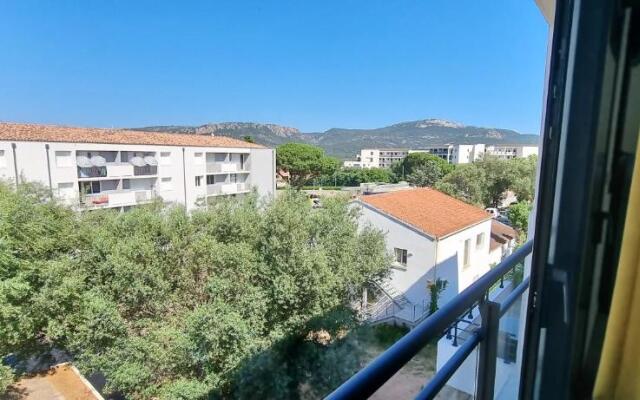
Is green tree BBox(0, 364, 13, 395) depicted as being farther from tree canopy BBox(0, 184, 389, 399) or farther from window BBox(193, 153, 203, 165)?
window BBox(193, 153, 203, 165)

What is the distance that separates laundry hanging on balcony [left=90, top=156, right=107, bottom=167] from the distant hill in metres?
3.00

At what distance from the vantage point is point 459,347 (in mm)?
870

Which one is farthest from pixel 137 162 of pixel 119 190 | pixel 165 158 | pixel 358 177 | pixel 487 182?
pixel 487 182

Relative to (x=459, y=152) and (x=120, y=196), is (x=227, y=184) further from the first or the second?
(x=459, y=152)

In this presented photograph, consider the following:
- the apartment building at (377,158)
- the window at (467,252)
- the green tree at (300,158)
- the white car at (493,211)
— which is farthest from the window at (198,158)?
the window at (467,252)

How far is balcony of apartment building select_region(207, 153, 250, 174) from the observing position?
1695 cm

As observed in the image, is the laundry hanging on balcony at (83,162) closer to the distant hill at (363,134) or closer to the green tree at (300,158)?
the distant hill at (363,134)

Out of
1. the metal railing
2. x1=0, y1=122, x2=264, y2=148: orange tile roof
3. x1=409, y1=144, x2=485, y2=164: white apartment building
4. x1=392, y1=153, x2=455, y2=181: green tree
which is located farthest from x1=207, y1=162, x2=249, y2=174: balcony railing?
the metal railing

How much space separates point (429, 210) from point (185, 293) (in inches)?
236

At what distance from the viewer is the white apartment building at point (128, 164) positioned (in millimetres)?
10234

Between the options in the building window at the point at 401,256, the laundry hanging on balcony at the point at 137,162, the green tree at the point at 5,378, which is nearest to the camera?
the green tree at the point at 5,378

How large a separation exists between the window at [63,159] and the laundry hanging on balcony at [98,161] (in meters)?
0.86

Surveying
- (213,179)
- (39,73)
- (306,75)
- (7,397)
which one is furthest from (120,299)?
(306,75)

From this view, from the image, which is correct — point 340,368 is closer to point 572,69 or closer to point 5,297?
point 572,69
